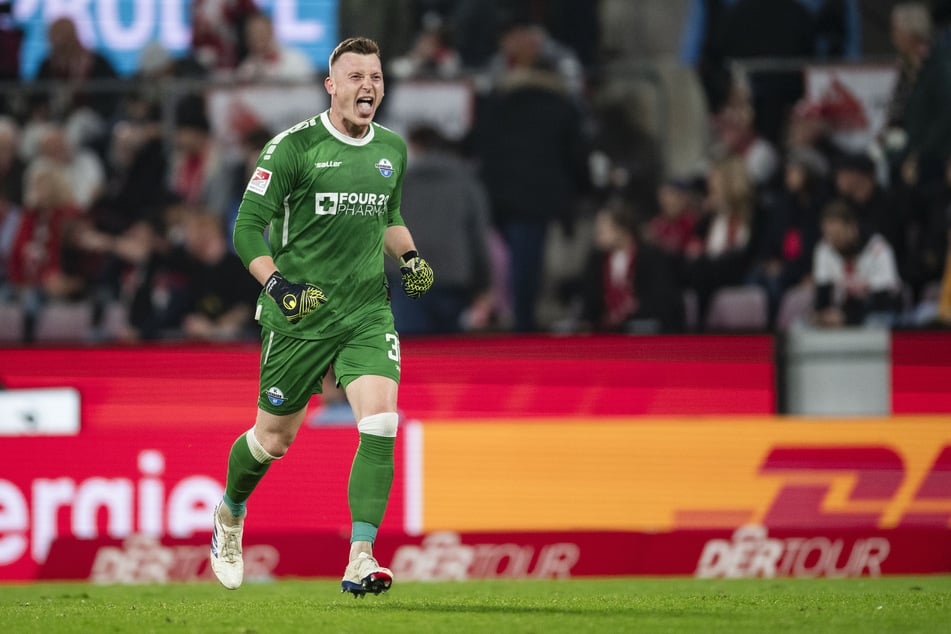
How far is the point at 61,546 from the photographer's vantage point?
10.5m

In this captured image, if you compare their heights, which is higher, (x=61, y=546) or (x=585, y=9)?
(x=585, y=9)

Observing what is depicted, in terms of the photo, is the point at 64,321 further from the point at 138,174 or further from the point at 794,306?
the point at 794,306

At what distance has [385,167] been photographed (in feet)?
24.4

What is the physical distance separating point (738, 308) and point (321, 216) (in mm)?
6710

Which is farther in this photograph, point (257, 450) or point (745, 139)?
point (745, 139)

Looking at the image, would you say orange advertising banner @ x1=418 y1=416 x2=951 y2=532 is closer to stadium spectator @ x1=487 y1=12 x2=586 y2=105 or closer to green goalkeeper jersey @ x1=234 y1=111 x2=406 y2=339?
green goalkeeper jersey @ x1=234 y1=111 x2=406 y2=339

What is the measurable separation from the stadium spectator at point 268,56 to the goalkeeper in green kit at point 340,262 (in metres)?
7.64

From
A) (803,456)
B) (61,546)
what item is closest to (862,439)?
(803,456)

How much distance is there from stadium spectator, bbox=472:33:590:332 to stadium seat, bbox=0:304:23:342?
413 centimetres

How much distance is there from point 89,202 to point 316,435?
192 inches

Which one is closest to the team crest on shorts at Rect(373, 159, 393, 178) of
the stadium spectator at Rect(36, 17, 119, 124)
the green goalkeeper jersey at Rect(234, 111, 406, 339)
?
the green goalkeeper jersey at Rect(234, 111, 406, 339)

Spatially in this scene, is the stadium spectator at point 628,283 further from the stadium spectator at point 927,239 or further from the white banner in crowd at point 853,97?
the white banner in crowd at point 853,97

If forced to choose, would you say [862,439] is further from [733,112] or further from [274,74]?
[274,74]

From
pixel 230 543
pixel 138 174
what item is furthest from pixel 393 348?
pixel 138 174
